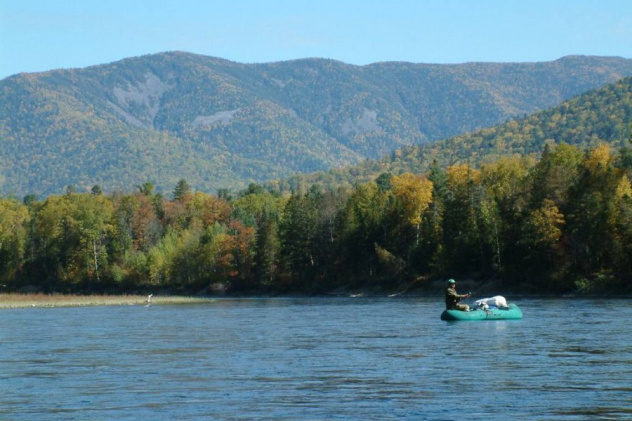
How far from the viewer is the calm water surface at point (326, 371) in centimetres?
3116

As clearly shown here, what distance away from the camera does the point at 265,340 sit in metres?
55.6

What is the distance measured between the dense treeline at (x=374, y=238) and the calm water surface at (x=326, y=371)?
44.3 meters

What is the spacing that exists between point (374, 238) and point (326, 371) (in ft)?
350

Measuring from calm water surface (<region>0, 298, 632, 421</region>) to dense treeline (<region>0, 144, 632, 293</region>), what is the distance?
44.3 meters

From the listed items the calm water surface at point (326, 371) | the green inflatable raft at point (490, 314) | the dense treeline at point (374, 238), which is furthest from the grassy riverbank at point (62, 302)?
the green inflatable raft at point (490, 314)

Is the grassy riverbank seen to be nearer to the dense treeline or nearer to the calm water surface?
the dense treeline

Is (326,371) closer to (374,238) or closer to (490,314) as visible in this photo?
(490,314)

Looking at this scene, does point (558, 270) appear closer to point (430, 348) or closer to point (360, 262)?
point (360, 262)

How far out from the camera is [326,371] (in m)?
40.5

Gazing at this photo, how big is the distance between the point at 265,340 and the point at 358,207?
9931cm

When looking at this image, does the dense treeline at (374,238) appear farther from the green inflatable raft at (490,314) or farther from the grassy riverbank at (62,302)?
the green inflatable raft at (490,314)

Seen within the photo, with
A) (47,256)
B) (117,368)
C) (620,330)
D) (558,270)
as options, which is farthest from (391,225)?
(117,368)

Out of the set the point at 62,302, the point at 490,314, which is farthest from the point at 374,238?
the point at 490,314

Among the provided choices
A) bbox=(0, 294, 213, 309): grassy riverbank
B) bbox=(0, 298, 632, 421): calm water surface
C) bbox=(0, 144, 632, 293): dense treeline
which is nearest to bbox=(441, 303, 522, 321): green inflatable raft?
bbox=(0, 298, 632, 421): calm water surface
